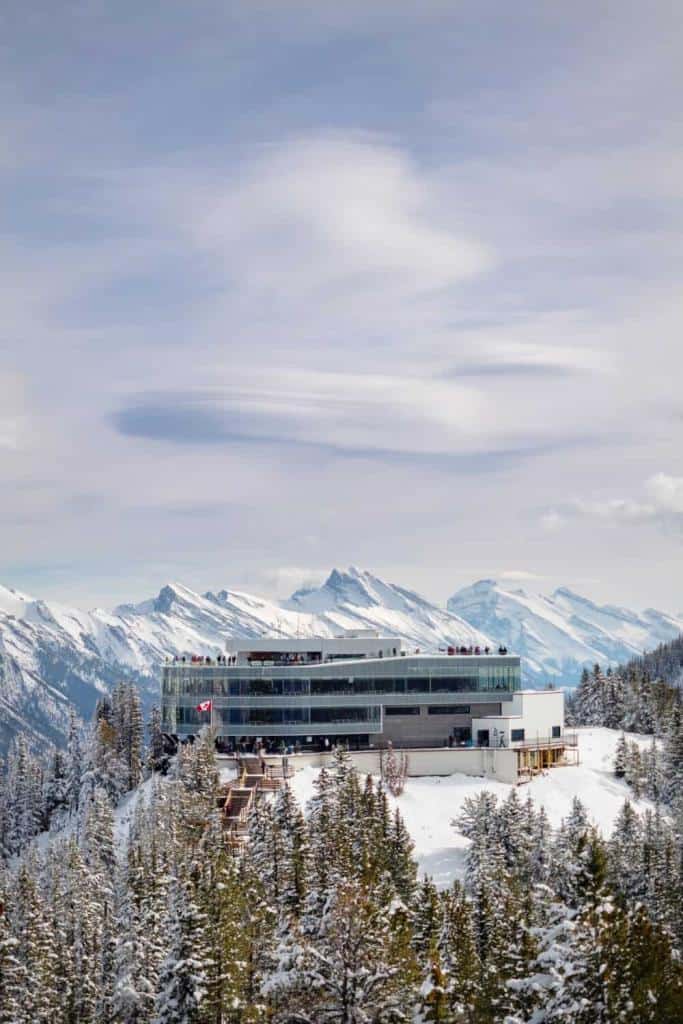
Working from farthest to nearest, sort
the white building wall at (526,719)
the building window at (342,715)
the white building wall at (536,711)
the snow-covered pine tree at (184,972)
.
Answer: the white building wall at (536,711) < the building window at (342,715) < the white building wall at (526,719) < the snow-covered pine tree at (184,972)

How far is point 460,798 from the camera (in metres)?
132

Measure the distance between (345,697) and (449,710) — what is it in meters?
12.6

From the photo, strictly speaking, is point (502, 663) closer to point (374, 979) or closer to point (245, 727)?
point (245, 727)

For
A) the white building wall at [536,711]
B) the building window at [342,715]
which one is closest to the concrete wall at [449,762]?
the white building wall at [536,711]

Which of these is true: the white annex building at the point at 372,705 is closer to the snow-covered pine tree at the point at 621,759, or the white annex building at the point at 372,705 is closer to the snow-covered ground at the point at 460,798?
the snow-covered ground at the point at 460,798

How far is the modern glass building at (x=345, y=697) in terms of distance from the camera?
147625 millimetres

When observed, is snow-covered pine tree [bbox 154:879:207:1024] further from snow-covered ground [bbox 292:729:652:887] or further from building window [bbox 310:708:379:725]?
building window [bbox 310:708:379:725]

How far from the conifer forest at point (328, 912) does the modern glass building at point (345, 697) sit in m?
9.22

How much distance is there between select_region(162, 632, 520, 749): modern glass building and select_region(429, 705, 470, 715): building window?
12 cm

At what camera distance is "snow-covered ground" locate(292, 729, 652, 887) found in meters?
116

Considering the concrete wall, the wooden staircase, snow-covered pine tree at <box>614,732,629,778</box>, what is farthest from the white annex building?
the wooden staircase

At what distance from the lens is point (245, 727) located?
14688cm

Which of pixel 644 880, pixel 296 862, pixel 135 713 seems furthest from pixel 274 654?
pixel 296 862

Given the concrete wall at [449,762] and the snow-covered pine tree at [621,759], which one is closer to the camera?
the concrete wall at [449,762]
